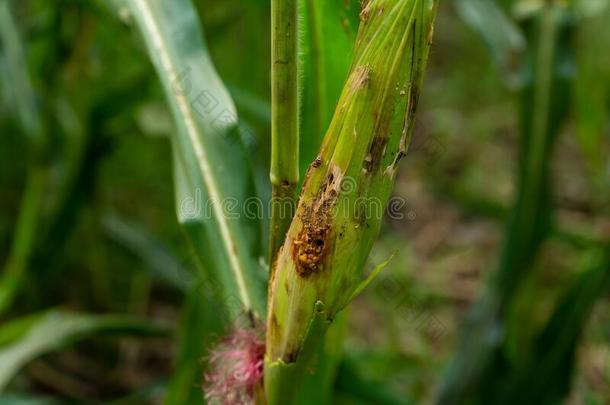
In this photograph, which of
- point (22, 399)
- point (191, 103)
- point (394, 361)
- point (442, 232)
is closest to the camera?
point (191, 103)

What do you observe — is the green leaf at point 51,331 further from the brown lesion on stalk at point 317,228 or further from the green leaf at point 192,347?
the brown lesion on stalk at point 317,228

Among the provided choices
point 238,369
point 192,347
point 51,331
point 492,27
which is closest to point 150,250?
point 51,331

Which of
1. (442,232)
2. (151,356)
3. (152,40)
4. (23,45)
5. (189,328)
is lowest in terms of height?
(442,232)

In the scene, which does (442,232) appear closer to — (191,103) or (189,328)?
(189,328)

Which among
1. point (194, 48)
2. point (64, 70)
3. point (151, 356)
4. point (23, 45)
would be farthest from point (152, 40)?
point (151, 356)

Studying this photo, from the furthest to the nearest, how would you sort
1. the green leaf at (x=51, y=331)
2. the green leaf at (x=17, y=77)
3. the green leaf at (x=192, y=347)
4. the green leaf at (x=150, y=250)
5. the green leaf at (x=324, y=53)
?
the green leaf at (x=150, y=250), the green leaf at (x=17, y=77), the green leaf at (x=51, y=331), the green leaf at (x=192, y=347), the green leaf at (x=324, y=53)

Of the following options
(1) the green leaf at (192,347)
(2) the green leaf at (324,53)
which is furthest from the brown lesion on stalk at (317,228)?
(1) the green leaf at (192,347)
